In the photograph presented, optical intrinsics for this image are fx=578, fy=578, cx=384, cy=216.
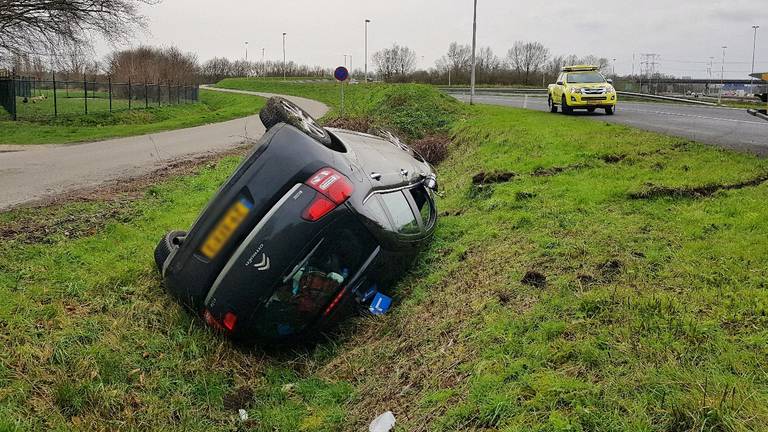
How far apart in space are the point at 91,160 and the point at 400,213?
1148 cm

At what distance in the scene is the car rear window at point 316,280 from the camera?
4.72 meters

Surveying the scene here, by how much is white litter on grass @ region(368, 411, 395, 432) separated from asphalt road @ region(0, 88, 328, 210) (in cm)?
760

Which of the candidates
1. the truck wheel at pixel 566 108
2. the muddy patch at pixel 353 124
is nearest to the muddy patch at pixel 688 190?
the muddy patch at pixel 353 124

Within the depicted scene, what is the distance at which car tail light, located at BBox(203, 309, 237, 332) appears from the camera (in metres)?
4.78

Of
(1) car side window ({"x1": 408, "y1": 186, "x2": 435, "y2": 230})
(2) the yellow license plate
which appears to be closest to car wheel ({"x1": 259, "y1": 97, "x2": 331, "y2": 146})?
(2) the yellow license plate

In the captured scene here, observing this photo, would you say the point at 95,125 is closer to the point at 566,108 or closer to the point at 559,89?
Answer: the point at 559,89

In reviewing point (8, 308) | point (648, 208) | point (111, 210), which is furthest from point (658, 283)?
point (111, 210)

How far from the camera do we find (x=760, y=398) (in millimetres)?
2873

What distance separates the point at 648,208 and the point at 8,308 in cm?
641

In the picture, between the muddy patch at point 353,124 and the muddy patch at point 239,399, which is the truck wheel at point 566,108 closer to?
the muddy patch at point 353,124

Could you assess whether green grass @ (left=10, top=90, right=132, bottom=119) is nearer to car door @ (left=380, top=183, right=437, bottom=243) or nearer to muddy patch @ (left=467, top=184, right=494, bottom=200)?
muddy patch @ (left=467, top=184, right=494, bottom=200)

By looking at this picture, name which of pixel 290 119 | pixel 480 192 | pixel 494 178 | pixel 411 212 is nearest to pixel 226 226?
pixel 290 119

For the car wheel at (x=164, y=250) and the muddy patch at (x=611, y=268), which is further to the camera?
the car wheel at (x=164, y=250)

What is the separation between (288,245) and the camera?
4.61 m
